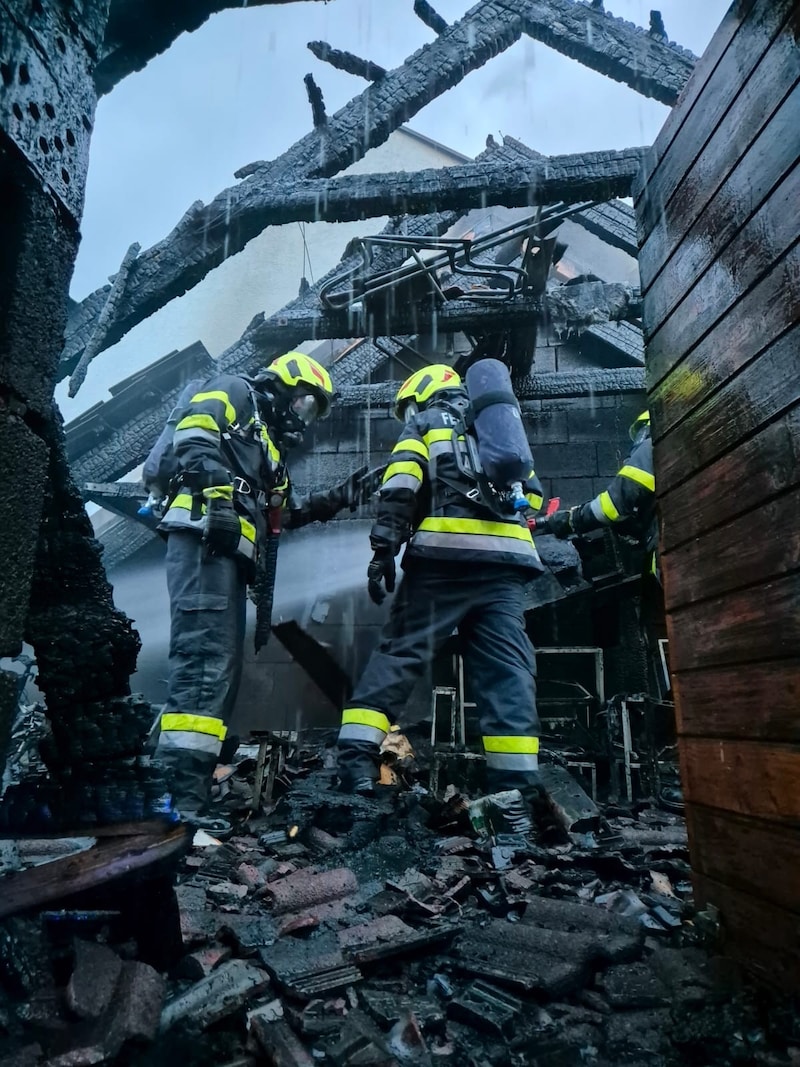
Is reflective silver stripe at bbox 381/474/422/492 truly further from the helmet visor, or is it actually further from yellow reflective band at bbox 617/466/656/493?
yellow reflective band at bbox 617/466/656/493

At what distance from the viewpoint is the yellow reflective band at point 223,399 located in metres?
4.02

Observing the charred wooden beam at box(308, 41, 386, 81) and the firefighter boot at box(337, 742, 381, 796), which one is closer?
the firefighter boot at box(337, 742, 381, 796)

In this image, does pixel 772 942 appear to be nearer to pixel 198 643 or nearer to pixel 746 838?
pixel 746 838

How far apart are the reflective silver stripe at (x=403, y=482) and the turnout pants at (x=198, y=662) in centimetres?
109

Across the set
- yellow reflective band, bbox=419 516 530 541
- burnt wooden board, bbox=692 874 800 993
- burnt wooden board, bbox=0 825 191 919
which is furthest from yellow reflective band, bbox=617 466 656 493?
burnt wooden board, bbox=0 825 191 919

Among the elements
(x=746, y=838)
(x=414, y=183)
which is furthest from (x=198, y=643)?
(x=414, y=183)

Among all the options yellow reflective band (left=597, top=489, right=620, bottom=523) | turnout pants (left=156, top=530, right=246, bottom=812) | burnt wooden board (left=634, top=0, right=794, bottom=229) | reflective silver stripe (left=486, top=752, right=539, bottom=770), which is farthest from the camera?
yellow reflective band (left=597, top=489, right=620, bottom=523)

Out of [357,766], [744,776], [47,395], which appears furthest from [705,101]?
[357,766]

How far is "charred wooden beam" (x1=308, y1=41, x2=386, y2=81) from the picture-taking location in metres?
5.93

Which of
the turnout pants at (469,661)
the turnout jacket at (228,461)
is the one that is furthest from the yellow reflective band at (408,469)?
the turnout jacket at (228,461)

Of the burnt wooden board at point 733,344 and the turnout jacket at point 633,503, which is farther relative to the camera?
the turnout jacket at point 633,503

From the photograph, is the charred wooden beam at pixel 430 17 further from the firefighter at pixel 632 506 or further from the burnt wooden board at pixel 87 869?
the burnt wooden board at pixel 87 869

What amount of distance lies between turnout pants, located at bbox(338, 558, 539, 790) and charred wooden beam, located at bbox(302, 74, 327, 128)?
15.3 ft

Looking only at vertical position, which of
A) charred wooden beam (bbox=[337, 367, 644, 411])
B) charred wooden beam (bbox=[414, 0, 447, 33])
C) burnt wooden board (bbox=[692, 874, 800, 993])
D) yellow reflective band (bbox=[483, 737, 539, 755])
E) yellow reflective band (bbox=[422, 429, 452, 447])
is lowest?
burnt wooden board (bbox=[692, 874, 800, 993])
